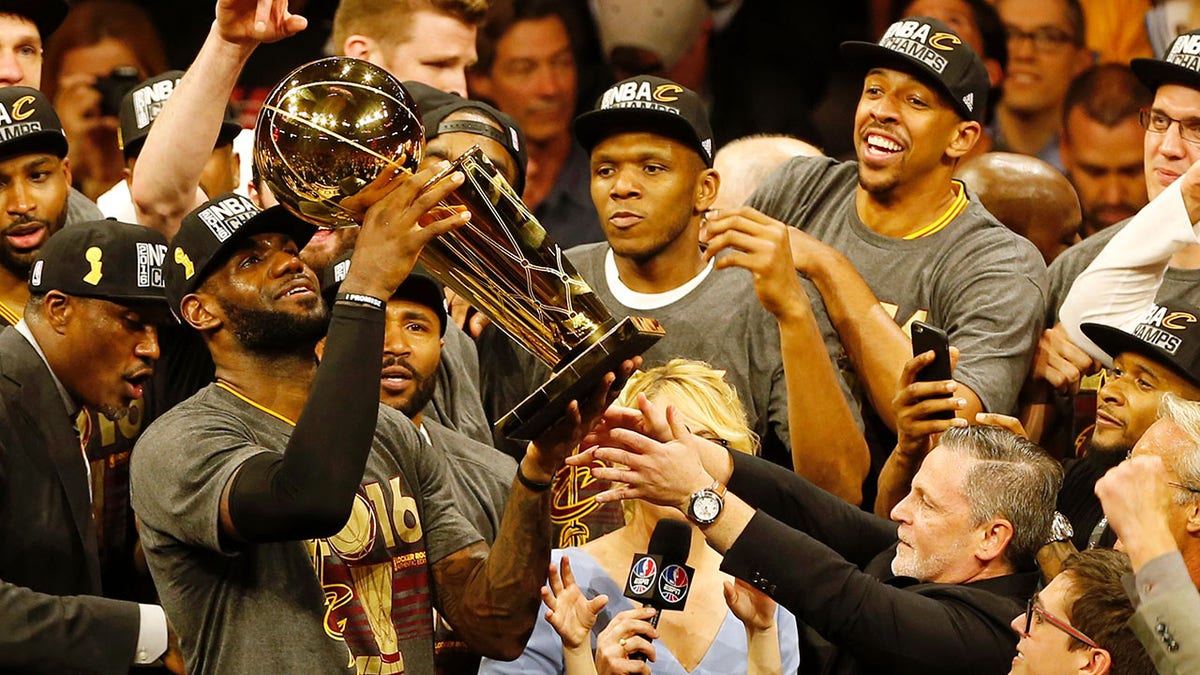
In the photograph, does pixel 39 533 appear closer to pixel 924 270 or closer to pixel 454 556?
pixel 454 556

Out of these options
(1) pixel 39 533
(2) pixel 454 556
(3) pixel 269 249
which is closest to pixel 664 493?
(2) pixel 454 556

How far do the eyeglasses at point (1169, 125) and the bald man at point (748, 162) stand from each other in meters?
0.89

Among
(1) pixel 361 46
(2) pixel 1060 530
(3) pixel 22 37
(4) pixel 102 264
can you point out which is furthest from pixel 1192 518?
(3) pixel 22 37

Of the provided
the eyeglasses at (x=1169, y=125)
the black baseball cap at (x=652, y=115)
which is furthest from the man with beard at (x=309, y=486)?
the eyeglasses at (x=1169, y=125)

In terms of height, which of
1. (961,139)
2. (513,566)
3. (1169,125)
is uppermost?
(1169,125)

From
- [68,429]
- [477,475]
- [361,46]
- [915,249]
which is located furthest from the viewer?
[361,46]

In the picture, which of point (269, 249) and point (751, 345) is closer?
point (269, 249)

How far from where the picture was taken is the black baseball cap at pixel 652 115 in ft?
13.9

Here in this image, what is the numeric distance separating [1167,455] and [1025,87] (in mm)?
3835

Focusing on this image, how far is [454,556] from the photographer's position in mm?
3447

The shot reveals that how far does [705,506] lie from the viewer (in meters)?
3.21

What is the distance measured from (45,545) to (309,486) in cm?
95

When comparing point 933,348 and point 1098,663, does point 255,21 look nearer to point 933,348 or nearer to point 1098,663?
point 933,348

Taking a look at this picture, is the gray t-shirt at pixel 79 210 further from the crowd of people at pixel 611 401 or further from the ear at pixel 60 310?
the ear at pixel 60 310
